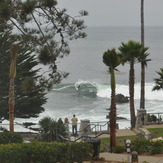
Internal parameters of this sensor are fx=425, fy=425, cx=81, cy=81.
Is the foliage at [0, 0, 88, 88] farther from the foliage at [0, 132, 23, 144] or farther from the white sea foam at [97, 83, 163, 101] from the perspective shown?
the white sea foam at [97, 83, 163, 101]

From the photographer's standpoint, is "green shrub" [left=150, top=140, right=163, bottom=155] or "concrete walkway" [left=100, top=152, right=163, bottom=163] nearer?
"concrete walkway" [left=100, top=152, right=163, bottom=163]

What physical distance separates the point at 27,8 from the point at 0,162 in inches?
201

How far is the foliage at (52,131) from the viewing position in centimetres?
1672

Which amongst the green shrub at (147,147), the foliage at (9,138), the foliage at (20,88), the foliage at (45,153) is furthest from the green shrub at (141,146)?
the foliage at (20,88)

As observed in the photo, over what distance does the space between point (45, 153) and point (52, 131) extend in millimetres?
4269

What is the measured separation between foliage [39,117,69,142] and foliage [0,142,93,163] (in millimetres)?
3324

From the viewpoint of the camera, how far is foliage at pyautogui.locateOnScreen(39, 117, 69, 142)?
16.7m

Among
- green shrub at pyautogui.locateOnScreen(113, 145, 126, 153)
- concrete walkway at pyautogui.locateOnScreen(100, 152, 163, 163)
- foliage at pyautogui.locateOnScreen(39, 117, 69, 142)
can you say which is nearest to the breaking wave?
foliage at pyautogui.locateOnScreen(39, 117, 69, 142)

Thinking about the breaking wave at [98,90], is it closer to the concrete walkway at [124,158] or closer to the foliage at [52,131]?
the foliage at [52,131]

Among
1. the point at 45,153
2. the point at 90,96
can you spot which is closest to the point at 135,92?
the point at 90,96

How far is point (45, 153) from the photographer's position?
1244 cm

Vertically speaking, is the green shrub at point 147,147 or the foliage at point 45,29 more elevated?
the foliage at point 45,29

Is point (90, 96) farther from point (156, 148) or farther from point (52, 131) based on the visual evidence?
point (156, 148)

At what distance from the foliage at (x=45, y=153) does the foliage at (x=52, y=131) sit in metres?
3.32
